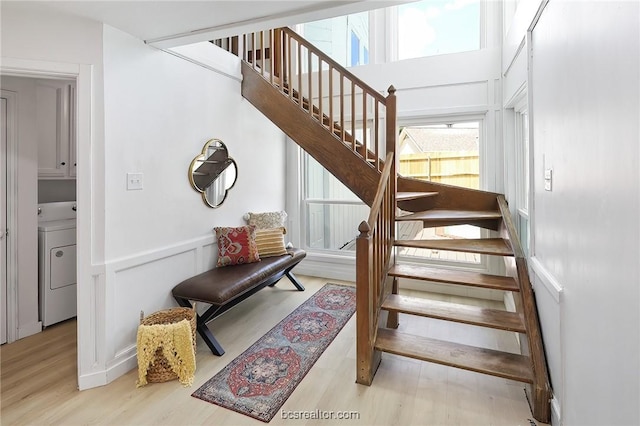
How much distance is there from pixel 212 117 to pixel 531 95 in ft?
8.80

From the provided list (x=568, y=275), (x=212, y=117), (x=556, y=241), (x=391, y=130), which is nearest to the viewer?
(x=568, y=275)

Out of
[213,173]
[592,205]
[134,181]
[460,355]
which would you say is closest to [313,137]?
[213,173]

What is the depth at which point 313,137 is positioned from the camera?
3.15 m

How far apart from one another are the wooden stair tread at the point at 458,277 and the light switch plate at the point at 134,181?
6.74ft

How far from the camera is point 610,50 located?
1090 millimetres

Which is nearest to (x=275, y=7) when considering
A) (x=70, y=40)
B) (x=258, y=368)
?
(x=70, y=40)

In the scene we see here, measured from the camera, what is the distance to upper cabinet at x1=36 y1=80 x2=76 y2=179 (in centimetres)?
298

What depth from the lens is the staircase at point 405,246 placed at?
6.80 feet

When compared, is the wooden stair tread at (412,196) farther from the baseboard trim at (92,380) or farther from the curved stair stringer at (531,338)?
the baseboard trim at (92,380)

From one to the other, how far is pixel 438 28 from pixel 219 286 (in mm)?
3793

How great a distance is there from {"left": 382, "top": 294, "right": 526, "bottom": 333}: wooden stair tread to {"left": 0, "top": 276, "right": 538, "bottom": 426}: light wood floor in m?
0.42

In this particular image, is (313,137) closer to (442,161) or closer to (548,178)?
(442,161)

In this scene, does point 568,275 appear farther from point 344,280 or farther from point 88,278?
point 344,280

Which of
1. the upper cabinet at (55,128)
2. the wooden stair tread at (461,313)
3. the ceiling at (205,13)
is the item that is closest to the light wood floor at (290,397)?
the wooden stair tread at (461,313)
